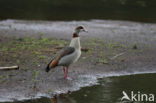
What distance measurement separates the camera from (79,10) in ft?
84.4

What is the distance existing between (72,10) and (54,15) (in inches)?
77.1

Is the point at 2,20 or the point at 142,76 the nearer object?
A: the point at 142,76

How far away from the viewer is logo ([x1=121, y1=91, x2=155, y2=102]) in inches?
389

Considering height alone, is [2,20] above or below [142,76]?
above

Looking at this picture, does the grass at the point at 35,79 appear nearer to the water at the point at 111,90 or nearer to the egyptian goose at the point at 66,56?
the egyptian goose at the point at 66,56

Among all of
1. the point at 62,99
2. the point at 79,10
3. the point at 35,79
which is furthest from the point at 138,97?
the point at 79,10

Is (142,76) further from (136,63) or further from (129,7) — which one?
(129,7)

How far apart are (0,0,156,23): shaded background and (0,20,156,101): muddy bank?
2.69 meters

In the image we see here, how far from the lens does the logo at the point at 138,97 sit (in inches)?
389

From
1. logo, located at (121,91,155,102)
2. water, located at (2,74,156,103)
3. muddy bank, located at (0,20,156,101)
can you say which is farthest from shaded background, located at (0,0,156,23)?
logo, located at (121,91,155,102)

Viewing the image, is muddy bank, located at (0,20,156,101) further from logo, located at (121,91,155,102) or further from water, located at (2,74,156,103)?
logo, located at (121,91,155,102)

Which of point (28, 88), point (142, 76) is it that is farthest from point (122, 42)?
point (28, 88)

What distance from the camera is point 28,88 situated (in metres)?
10.1

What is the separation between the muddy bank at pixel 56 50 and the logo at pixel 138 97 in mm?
1253
